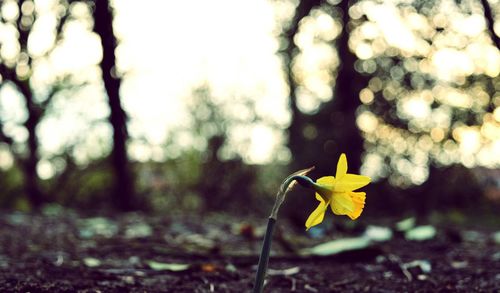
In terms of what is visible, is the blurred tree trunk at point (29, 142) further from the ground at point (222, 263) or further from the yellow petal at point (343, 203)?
the yellow petal at point (343, 203)

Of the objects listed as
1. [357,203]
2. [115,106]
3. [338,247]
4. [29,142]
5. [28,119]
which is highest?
[115,106]

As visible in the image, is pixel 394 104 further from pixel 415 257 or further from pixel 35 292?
pixel 35 292

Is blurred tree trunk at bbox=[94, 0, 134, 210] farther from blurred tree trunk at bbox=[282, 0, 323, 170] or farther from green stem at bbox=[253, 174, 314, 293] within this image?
green stem at bbox=[253, 174, 314, 293]

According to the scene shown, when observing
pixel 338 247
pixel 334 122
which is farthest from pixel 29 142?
pixel 338 247

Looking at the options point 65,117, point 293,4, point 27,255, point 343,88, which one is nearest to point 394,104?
point 343,88

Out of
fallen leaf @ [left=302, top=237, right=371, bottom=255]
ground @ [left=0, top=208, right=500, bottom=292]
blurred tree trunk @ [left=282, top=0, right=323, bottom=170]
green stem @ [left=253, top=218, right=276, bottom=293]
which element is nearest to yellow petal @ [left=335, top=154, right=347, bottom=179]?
green stem @ [left=253, top=218, right=276, bottom=293]

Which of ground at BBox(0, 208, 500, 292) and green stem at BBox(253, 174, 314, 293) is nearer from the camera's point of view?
green stem at BBox(253, 174, 314, 293)

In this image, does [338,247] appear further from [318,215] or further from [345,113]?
[345,113]
